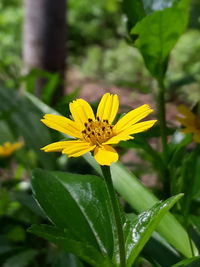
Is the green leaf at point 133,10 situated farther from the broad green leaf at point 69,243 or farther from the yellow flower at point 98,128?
the broad green leaf at point 69,243

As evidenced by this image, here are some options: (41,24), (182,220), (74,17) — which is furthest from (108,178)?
(74,17)

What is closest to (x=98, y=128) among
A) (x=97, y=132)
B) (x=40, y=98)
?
(x=97, y=132)

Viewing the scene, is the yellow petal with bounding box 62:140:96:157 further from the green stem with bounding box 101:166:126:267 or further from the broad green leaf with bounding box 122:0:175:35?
the broad green leaf with bounding box 122:0:175:35

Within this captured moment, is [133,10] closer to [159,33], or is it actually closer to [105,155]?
[159,33]

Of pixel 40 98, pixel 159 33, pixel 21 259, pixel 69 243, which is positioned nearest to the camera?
pixel 69 243

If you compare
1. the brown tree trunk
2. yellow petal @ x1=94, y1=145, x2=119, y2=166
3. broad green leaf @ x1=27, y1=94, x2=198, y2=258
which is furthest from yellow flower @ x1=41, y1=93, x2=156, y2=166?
the brown tree trunk

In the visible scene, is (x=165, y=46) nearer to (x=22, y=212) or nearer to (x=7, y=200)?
(x=7, y=200)
